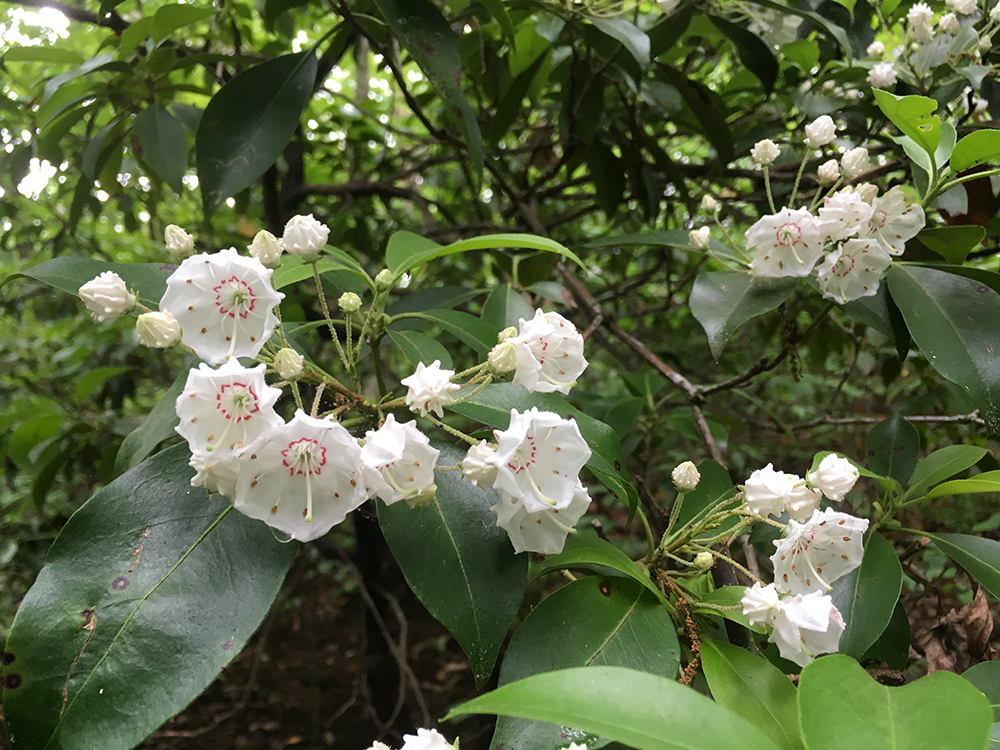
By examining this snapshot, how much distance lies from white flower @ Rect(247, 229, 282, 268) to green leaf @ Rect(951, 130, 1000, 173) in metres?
1.06

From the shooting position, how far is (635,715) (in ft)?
1.54

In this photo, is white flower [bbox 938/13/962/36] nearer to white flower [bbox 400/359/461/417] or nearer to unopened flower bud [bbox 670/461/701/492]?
unopened flower bud [bbox 670/461/701/492]

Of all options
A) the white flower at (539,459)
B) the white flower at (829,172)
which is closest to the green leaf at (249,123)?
the white flower at (539,459)

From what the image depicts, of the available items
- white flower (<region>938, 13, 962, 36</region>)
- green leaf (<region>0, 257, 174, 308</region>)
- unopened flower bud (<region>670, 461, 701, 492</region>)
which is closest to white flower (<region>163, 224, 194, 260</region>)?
green leaf (<region>0, 257, 174, 308</region>)

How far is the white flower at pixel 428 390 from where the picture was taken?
0.72m

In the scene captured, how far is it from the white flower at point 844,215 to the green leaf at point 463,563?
0.78 metres

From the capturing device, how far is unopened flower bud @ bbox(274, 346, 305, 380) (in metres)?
0.73

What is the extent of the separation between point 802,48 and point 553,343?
1.32 m

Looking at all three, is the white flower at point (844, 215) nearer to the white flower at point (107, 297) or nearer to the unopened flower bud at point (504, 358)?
the unopened flower bud at point (504, 358)

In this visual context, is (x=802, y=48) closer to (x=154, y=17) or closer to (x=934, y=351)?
(x=934, y=351)

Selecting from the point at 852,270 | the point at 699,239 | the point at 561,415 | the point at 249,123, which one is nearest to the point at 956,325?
the point at 852,270

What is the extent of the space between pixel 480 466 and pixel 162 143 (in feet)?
4.07

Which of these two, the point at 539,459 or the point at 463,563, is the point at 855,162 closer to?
the point at 539,459

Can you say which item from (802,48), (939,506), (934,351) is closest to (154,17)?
(802,48)
